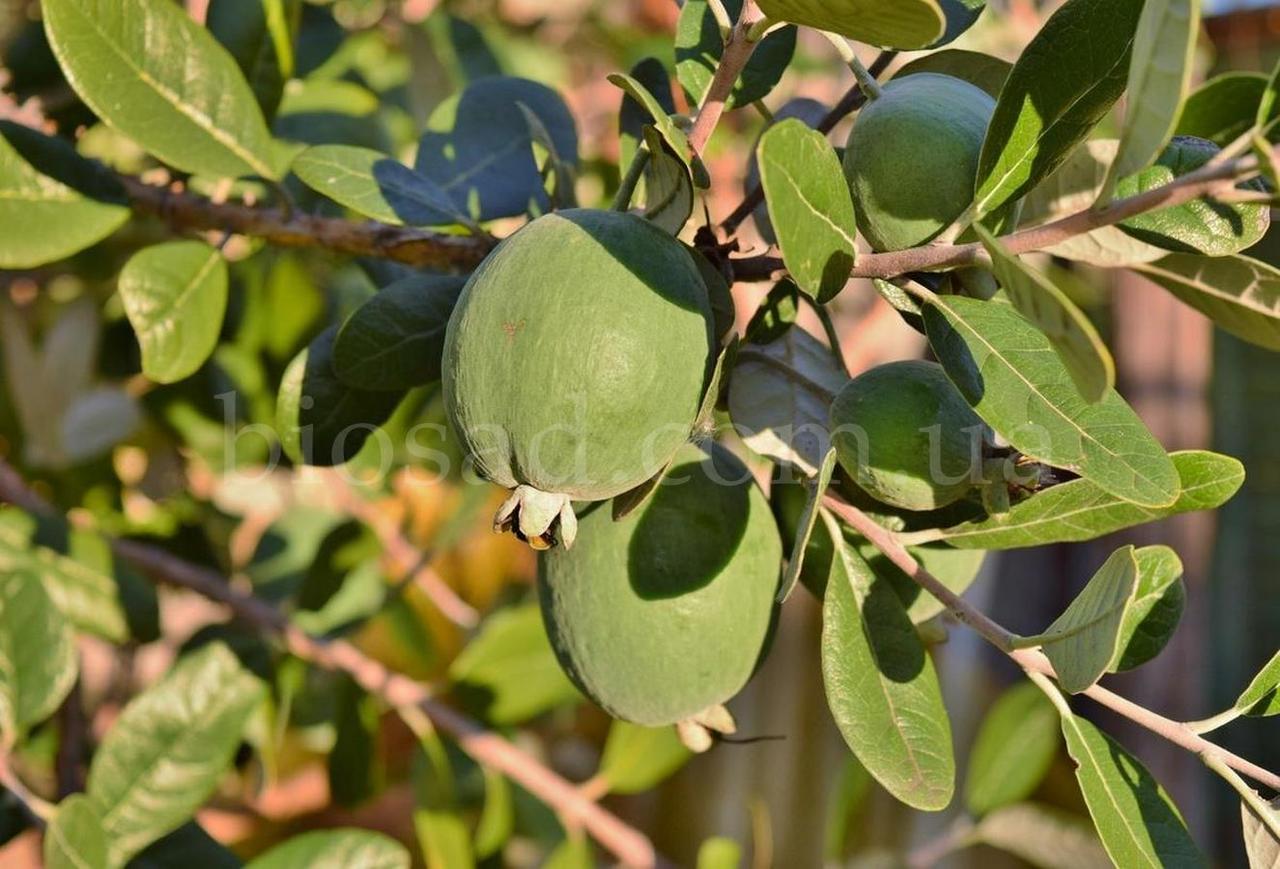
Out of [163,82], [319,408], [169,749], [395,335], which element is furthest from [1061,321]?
[169,749]

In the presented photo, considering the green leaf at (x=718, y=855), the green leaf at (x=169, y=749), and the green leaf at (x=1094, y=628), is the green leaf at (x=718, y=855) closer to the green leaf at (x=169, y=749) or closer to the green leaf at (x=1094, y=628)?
the green leaf at (x=169, y=749)

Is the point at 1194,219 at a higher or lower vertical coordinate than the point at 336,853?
higher

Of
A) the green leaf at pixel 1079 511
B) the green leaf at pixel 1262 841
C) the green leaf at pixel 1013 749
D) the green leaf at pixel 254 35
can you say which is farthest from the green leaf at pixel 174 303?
the green leaf at pixel 1013 749

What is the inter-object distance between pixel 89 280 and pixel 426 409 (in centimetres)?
44

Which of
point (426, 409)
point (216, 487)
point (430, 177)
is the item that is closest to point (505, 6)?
point (216, 487)

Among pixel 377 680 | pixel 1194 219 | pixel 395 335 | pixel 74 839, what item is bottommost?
pixel 377 680

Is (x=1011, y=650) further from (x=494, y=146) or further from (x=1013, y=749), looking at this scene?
(x=1013, y=749)

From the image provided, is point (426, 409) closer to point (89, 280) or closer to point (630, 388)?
point (89, 280)

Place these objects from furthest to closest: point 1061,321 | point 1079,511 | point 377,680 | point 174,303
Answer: point 377,680, point 174,303, point 1079,511, point 1061,321

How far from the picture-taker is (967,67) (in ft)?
2.64

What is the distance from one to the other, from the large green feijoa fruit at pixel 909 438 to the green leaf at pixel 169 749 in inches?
25.2

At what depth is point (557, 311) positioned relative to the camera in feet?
1.93

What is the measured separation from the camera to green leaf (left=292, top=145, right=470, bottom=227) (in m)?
0.83

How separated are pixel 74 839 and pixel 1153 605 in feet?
2.49
